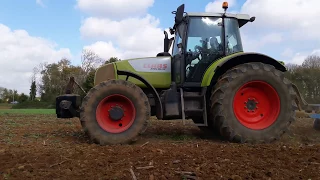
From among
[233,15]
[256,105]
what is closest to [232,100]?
[256,105]

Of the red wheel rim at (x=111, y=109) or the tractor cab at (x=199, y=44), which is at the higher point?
the tractor cab at (x=199, y=44)

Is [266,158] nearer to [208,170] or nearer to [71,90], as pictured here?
[208,170]

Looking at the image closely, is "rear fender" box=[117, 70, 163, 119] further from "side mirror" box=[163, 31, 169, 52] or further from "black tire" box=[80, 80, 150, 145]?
"side mirror" box=[163, 31, 169, 52]

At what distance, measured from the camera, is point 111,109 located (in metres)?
6.51

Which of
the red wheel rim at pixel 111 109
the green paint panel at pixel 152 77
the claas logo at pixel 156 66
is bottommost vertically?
the red wheel rim at pixel 111 109

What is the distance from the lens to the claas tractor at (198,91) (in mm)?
6426

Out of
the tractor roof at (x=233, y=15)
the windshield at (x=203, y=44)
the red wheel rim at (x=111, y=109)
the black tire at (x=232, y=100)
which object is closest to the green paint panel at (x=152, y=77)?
the windshield at (x=203, y=44)

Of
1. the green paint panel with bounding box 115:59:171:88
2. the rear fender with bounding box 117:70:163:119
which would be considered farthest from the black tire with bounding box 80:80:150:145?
the green paint panel with bounding box 115:59:171:88

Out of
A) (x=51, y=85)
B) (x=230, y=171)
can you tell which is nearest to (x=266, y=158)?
(x=230, y=171)

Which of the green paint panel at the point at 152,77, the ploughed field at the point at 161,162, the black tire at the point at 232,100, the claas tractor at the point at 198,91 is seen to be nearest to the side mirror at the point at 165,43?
the claas tractor at the point at 198,91

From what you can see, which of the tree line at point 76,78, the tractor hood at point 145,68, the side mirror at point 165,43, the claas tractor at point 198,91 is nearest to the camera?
the claas tractor at point 198,91

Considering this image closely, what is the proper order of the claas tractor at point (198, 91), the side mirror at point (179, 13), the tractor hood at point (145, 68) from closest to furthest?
the claas tractor at point (198, 91)
the side mirror at point (179, 13)
the tractor hood at point (145, 68)

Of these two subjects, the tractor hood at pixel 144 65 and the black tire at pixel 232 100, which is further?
the tractor hood at pixel 144 65

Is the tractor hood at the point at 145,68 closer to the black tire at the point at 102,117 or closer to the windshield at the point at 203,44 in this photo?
the windshield at the point at 203,44
